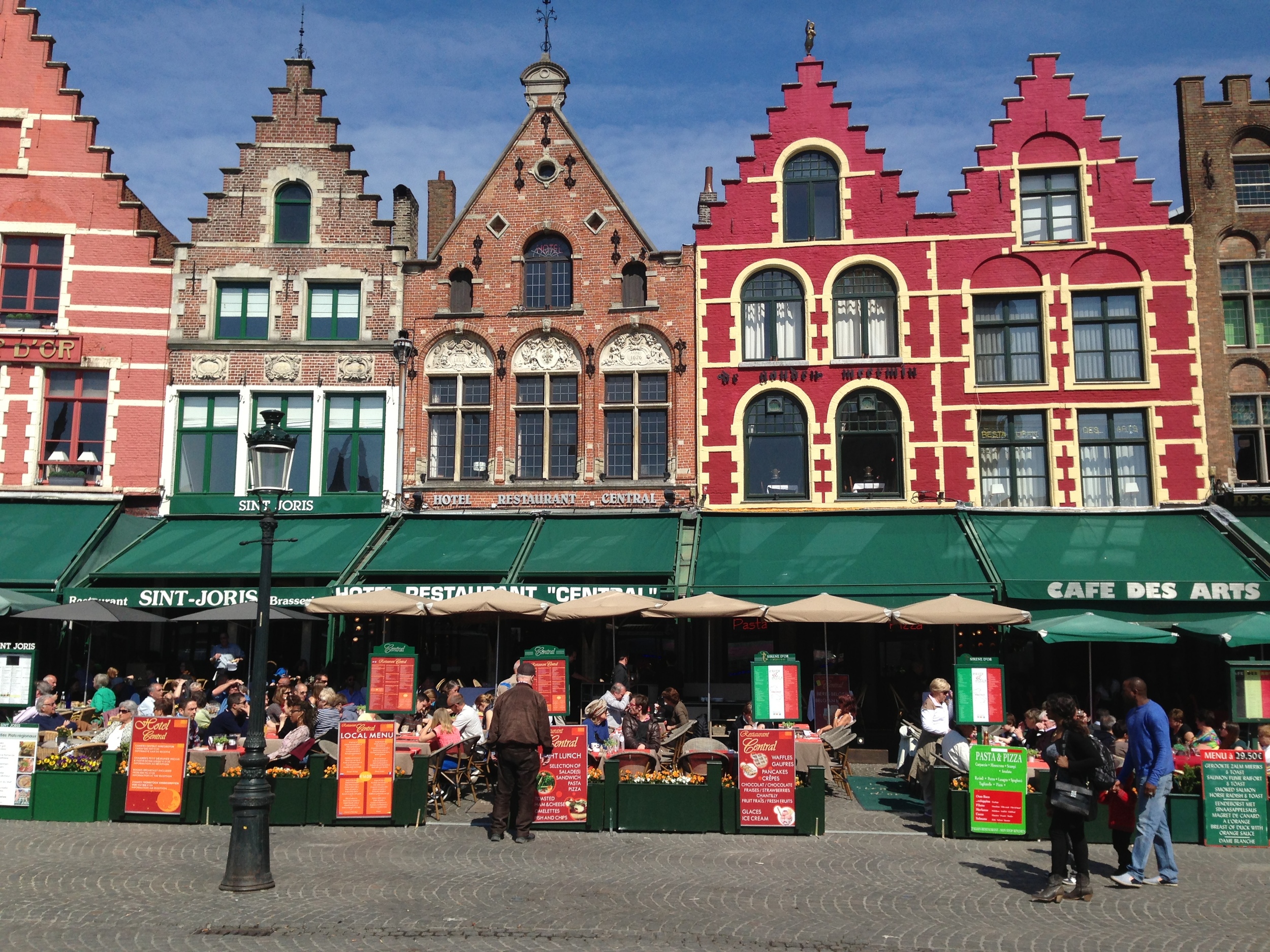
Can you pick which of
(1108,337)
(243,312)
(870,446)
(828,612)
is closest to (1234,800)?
(828,612)

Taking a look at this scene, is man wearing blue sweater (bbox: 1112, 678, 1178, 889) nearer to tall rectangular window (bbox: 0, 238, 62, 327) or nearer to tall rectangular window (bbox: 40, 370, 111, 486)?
tall rectangular window (bbox: 40, 370, 111, 486)

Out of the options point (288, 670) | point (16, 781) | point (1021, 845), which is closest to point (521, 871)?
point (1021, 845)

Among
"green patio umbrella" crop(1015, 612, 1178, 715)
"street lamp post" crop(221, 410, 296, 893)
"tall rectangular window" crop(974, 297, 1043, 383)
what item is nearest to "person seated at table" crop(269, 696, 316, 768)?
"street lamp post" crop(221, 410, 296, 893)

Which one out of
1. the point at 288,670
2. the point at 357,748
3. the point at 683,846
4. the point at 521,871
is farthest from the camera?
the point at 288,670

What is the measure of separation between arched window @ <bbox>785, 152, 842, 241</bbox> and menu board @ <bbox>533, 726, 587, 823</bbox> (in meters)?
12.3

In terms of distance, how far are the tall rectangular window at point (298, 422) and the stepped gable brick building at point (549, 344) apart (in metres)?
1.95

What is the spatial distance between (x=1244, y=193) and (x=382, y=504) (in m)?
17.2

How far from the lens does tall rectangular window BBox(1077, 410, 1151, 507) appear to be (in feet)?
66.1

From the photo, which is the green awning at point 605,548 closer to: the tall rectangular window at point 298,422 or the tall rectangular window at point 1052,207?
the tall rectangular window at point 298,422

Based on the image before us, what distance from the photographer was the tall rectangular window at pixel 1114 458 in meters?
20.2

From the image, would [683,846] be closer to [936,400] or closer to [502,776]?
[502,776]

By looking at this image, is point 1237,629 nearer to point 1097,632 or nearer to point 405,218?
point 1097,632

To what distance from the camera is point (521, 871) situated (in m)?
10.2

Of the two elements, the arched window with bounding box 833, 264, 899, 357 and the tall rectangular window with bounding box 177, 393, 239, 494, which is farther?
the tall rectangular window with bounding box 177, 393, 239, 494
